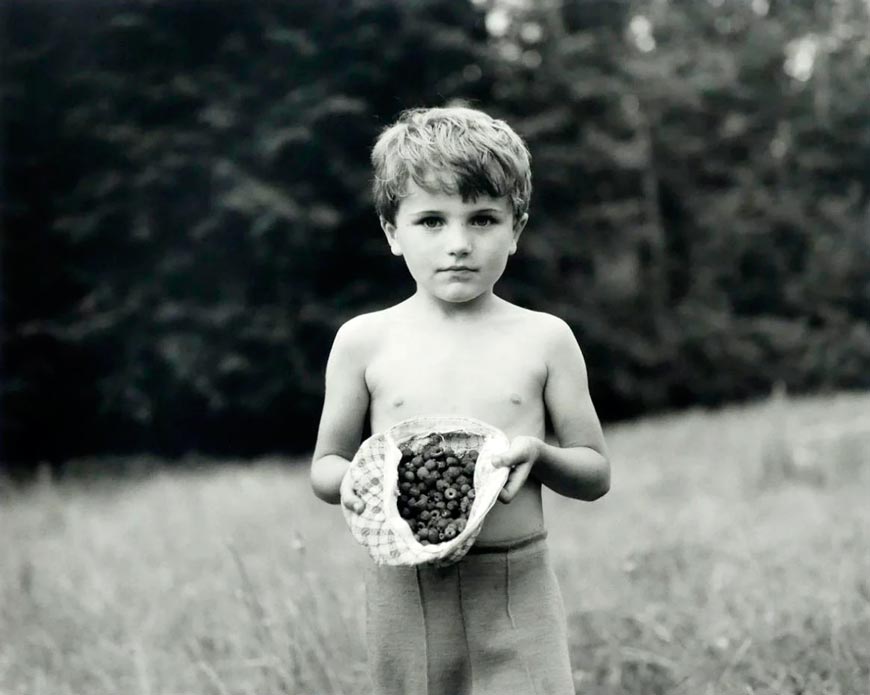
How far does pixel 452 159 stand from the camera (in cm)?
205

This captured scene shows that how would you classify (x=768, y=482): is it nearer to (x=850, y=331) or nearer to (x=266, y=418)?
(x=266, y=418)

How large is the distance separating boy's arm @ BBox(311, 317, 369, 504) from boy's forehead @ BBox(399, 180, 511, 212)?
0.92ft

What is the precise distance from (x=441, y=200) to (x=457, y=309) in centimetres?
23

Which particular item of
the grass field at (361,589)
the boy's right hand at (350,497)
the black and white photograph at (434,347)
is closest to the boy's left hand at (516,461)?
the black and white photograph at (434,347)

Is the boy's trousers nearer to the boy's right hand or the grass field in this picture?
the boy's right hand

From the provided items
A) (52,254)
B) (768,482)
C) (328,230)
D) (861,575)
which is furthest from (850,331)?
(861,575)

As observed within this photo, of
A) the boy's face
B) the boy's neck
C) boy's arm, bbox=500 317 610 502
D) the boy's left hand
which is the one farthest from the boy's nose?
the boy's left hand

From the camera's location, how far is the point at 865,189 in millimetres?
17344

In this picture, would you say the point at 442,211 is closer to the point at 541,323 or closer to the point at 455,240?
the point at 455,240

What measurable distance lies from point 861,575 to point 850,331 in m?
13.5

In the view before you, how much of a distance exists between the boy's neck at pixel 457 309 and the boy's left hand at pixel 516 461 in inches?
12.7

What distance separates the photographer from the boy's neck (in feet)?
7.06

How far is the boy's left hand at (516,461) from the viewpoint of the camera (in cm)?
188

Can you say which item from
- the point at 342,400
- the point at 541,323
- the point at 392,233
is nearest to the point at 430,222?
the point at 392,233
